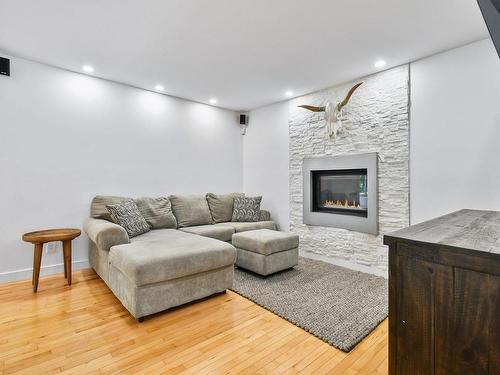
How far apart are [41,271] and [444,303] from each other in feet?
12.0

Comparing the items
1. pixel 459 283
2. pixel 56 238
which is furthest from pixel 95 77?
pixel 459 283

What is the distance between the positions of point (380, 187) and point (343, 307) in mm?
1518

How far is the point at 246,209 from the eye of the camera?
4086mm

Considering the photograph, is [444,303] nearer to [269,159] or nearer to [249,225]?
[249,225]

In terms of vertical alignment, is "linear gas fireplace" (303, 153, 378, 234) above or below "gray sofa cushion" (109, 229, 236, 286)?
above

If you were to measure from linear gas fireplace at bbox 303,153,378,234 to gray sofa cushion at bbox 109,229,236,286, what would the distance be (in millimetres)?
1680

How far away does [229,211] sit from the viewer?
4168 mm

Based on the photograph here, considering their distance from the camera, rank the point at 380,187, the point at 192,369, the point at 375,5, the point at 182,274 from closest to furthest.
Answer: the point at 192,369 → the point at 375,5 → the point at 182,274 → the point at 380,187

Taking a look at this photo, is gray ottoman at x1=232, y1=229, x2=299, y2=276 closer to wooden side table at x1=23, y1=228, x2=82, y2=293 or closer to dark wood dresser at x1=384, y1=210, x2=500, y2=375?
wooden side table at x1=23, y1=228, x2=82, y2=293

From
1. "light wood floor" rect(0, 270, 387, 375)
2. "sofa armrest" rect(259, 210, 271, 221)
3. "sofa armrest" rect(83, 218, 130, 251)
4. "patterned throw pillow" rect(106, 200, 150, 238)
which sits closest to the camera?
"light wood floor" rect(0, 270, 387, 375)

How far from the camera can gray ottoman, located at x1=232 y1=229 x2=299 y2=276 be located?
2.85 meters

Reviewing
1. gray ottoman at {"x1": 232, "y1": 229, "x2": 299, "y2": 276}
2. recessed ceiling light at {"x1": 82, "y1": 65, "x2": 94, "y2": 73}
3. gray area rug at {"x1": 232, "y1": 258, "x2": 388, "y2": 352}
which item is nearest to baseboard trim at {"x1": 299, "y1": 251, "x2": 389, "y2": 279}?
gray area rug at {"x1": 232, "y1": 258, "x2": 388, "y2": 352}

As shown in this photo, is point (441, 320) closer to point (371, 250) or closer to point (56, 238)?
point (371, 250)

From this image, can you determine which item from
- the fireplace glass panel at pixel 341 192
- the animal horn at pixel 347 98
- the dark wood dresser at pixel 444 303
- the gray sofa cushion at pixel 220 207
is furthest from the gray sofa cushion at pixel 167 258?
the animal horn at pixel 347 98
